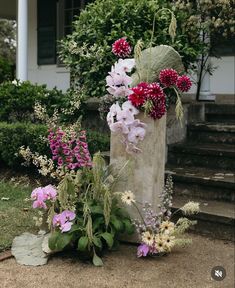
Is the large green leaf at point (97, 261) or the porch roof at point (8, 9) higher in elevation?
the porch roof at point (8, 9)

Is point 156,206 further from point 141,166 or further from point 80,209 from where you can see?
point 80,209

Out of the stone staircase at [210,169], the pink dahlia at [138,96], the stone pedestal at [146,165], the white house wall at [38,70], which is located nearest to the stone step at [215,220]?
the stone staircase at [210,169]

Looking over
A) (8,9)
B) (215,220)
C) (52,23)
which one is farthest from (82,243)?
(8,9)

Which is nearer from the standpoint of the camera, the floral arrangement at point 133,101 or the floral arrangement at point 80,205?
the floral arrangement at point 80,205

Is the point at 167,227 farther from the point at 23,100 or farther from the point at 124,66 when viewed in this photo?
the point at 23,100

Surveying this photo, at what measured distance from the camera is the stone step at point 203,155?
5.61 m

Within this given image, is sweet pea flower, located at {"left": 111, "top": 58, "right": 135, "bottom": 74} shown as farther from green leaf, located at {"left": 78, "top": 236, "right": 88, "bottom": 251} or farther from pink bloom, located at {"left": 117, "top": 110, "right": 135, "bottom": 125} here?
green leaf, located at {"left": 78, "top": 236, "right": 88, "bottom": 251}

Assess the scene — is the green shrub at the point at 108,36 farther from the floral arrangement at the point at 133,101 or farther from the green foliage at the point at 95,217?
the green foliage at the point at 95,217

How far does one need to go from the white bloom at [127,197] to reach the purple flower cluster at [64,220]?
411mm

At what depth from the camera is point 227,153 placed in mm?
5582

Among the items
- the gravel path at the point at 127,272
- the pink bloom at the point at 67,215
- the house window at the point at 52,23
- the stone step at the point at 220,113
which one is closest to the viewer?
the gravel path at the point at 127,272

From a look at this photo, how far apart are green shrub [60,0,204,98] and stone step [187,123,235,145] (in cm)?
77

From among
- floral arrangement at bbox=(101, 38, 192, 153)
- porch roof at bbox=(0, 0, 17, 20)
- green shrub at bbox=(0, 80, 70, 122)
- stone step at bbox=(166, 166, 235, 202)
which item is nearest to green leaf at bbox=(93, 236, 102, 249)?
A: floral arrangement at bbox=(101, 38, 192, 153)

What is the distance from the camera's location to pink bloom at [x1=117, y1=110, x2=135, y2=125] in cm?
411
